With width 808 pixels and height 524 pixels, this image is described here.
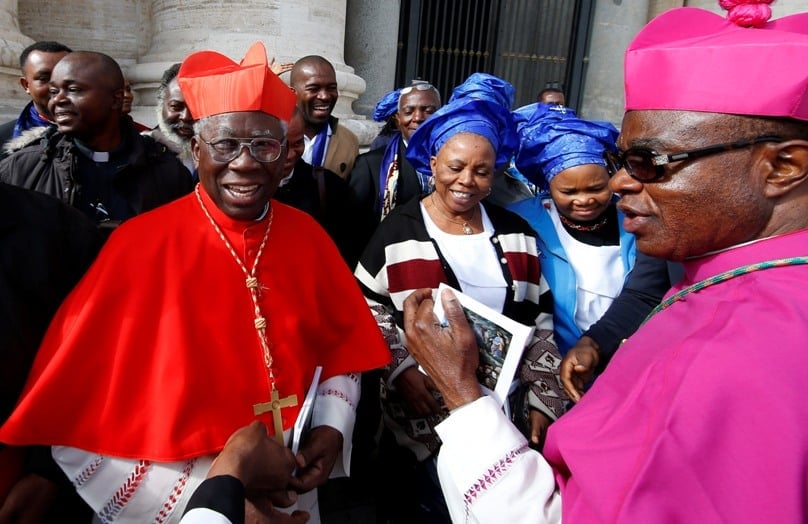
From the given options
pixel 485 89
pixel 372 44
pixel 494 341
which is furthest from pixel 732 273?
pixel 372 44

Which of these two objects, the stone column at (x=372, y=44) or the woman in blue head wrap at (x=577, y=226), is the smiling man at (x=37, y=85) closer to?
the woman in blue head wrap at (x=577, y=226)

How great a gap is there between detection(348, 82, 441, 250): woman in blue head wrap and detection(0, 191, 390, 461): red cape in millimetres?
1736

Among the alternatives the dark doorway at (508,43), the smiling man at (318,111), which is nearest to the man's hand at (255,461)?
the smiling man at (318,111)

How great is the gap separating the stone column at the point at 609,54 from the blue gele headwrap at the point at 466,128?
6.28m

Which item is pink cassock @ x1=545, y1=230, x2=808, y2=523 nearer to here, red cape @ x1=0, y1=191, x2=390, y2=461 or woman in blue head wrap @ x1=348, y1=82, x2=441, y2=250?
red cape @ x1=0, y1=191, x2=390, y2=461

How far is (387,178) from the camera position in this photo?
3.91m

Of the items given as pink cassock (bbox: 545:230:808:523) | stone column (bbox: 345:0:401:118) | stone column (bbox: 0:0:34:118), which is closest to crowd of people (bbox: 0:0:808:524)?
pink cassock (bbox: 545:230:808:523)

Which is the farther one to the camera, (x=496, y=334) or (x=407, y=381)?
(x=407, y=381)

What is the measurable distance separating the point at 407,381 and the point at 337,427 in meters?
0.41

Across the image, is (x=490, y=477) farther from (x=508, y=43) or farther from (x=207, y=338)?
(x=508, y=43)

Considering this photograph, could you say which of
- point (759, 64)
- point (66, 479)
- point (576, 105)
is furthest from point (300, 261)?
point (576, 105)

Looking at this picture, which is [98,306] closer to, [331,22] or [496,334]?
[496,334]

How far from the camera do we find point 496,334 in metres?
1.82

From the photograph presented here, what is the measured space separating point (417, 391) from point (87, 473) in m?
1.14
